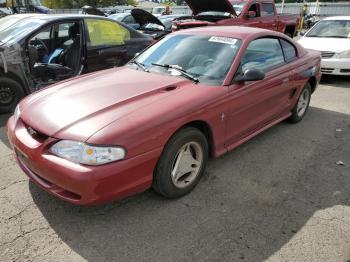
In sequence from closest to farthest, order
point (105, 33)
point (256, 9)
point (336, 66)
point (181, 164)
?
point (181, 164) < point (105, 33) < point (336, 66) < point (256, 9)

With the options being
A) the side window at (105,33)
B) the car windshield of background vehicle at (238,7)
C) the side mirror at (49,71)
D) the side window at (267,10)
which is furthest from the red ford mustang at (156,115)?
the side window at (267,10)

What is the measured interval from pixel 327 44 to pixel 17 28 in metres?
6.76

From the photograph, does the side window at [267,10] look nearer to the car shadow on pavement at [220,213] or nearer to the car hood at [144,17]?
the car hood at [144,17]

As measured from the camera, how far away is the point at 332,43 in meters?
8.10

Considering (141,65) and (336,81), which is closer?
(141,65)

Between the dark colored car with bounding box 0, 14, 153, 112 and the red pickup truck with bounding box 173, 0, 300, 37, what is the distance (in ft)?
10.8

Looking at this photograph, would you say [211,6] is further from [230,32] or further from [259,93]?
[259,93]

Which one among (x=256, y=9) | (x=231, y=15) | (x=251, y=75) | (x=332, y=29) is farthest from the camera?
(x=256, y=9)

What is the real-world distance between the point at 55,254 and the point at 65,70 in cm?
355

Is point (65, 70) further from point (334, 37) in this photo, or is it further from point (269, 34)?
point (334, 37)

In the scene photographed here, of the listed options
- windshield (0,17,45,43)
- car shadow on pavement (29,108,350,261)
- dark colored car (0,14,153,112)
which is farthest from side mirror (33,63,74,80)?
car shadow on pavement (29,108,350,261)

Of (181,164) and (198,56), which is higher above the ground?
(198,56)

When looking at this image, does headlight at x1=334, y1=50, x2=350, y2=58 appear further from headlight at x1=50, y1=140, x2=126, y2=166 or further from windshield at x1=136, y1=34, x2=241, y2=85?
headlight at x1=50, y1=140, x2=126, y2=166

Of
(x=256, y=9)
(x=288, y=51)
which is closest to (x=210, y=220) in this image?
(x=288, y=51)
